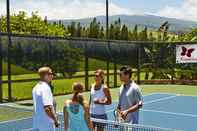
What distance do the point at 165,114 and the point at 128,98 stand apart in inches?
292

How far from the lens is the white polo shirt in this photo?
6.76 meters

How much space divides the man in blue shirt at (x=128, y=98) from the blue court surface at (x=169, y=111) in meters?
4.65

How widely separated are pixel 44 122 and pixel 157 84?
68.7ft

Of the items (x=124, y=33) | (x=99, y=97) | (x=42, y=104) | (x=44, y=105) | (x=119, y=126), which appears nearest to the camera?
(x=44, y=105)

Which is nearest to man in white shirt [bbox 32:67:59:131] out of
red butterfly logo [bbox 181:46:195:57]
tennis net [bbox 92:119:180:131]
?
tennis net [bbox 92:119:180:131]

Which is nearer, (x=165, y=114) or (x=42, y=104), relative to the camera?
(x=42, y=104)

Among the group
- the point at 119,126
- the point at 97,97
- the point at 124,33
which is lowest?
the point at 119,126

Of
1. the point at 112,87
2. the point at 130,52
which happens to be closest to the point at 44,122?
the point at 112,87

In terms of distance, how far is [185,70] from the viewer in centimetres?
2702

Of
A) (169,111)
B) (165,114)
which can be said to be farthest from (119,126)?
(169,111)

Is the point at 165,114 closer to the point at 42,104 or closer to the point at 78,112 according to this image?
the point at 42,104

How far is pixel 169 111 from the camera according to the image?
15.6 m

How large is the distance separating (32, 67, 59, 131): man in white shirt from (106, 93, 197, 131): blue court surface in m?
5.94

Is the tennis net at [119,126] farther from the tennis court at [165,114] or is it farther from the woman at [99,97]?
the tennis court at [165,114]
